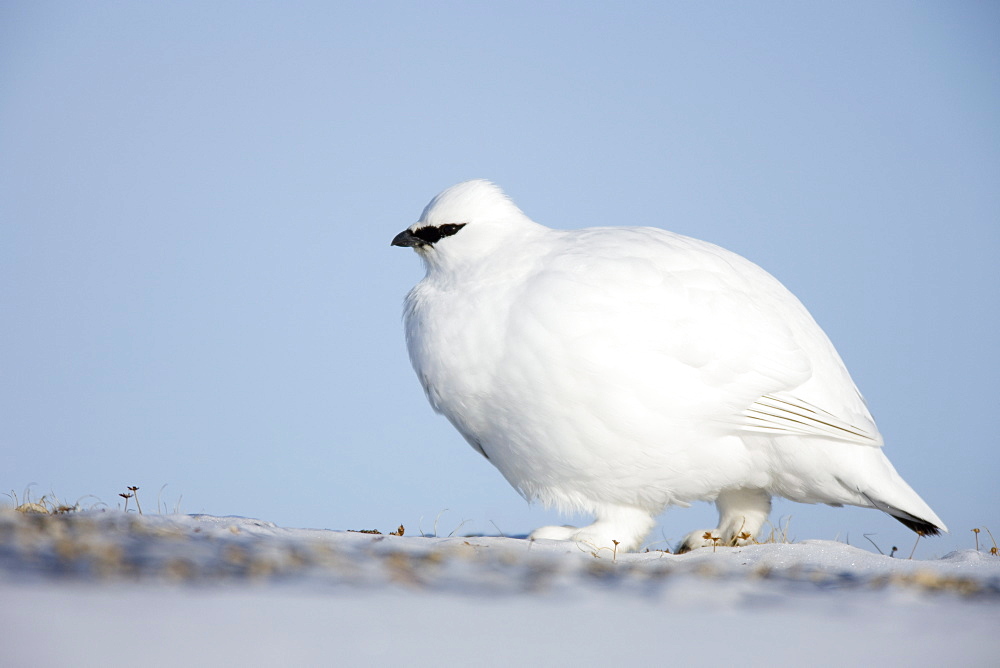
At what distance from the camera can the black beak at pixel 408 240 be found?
6336mm

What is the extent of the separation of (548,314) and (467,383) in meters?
0.71

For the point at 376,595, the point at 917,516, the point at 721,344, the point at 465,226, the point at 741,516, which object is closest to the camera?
the point at 376,595

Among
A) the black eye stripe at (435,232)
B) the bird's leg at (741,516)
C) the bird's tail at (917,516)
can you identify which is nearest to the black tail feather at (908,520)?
the bird's tail at (917,516)

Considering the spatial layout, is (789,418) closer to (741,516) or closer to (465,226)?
(741,516)

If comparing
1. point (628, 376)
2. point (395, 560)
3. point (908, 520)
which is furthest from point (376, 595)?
point (908, 520)

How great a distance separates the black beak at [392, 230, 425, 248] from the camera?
6.34 metres

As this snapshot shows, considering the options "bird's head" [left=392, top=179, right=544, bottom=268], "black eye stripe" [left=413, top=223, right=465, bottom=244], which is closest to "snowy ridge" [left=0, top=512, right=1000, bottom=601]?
"bird's head" [left=392, top=179, right=544, bottom=268]

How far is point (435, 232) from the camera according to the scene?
6.25m

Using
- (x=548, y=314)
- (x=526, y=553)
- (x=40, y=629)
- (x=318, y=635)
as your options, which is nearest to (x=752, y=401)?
(x=548, y=314)

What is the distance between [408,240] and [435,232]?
224mm

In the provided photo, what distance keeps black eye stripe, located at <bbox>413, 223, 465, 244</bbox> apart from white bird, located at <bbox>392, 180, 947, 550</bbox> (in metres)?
0.01

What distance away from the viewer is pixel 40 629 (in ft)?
9.42

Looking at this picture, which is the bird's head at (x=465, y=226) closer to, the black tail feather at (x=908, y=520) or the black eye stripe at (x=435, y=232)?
the black eye stripe at (x=435, y=232)

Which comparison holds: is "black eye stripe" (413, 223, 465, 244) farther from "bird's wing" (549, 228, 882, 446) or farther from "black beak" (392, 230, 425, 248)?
"bird's wing" (549, 228, 882, 446)
